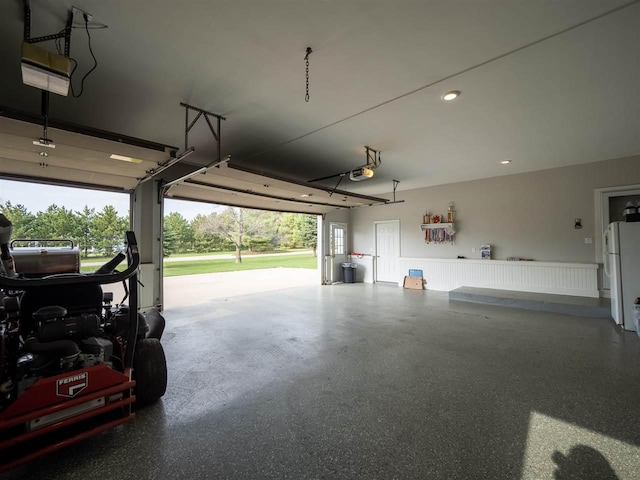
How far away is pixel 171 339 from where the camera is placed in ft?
12.6

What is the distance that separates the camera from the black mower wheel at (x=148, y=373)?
2197 mm

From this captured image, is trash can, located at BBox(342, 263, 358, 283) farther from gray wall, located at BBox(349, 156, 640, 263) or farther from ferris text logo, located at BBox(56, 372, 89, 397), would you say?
ferris text logo, located at BBox(56, 372, 89, 397)

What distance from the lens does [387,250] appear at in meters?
9.26

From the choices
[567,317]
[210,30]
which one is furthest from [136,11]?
[567,317]

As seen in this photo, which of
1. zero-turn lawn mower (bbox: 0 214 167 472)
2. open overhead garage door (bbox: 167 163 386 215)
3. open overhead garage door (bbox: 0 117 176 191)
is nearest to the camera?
zero-turn lawn mower (bbox: 0 214 167 472)

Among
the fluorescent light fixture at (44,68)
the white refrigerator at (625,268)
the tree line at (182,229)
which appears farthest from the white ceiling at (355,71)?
the tree line at (182,229)

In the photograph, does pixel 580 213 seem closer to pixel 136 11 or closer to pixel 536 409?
pixel 536 409

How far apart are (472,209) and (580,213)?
2133 millimetres

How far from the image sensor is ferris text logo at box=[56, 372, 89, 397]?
1655mm

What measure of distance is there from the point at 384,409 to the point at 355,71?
3052 mm

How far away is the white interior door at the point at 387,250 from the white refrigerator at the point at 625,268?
506 cm

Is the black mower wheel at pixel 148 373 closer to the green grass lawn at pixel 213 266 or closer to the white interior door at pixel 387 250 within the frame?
the white interior door at pixel 387 250

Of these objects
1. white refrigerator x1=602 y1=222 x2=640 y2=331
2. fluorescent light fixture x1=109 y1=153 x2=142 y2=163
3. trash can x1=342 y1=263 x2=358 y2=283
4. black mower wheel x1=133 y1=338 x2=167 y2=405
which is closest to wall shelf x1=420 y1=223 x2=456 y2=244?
trash can x1=342 y1=263 x2=358 y2=283

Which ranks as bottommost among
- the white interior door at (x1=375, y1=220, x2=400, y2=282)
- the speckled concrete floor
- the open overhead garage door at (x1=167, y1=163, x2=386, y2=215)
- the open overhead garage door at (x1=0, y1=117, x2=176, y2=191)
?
the speckled concrete floor
